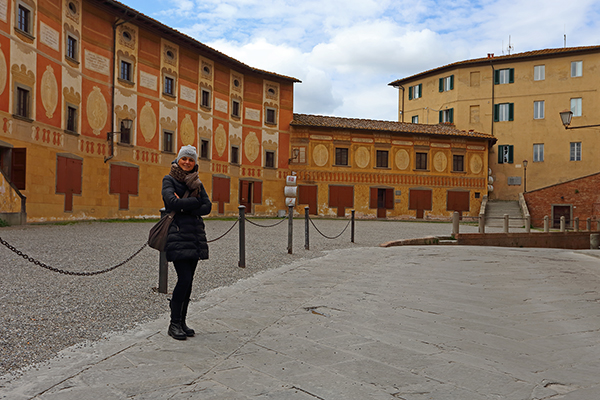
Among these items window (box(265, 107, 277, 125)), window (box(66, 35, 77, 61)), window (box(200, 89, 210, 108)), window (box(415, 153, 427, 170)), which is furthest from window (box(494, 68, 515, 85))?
window (box(66, 35, 77, 61))

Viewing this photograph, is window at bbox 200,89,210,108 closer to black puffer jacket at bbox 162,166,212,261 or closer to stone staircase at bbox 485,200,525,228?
stone staircase at bbox 485,200,525,228

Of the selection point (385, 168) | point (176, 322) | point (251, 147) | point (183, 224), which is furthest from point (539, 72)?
point (176, 322)

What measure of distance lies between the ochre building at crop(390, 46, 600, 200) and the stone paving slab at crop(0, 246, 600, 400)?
33.6m

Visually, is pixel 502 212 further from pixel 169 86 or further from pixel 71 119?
pixel 71 119

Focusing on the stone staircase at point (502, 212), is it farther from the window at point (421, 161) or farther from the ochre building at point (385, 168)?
the window at point (421, 161)

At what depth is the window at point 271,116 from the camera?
111 ft

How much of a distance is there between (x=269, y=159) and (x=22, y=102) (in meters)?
17.5

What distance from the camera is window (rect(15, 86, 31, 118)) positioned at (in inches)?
719

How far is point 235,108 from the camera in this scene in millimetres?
32125

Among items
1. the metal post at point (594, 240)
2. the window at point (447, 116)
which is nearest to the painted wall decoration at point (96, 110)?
the metal post at point (594, 240)

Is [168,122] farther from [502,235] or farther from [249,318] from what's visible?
[249,318]

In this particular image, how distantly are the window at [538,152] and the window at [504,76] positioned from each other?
212 inches

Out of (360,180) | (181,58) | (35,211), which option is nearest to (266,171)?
(360,180)

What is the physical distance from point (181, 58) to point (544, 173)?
90.5 feet
